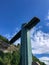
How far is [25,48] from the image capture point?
8133mm

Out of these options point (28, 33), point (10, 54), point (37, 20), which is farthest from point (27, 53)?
point (10, 54)

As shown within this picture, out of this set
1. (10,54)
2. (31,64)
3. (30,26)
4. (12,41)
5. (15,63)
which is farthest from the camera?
(10,54)

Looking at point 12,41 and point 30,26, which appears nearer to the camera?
point 30,26

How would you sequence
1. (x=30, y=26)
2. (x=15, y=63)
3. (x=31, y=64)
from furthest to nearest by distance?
(x=15, y=63) < (x=30, y=26) < (x=31, y=64)

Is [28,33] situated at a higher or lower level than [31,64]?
higher

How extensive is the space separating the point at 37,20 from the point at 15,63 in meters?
9.38

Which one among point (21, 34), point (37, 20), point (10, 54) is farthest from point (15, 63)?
point (37, 20)

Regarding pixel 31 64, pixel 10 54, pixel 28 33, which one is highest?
pixel 10 54

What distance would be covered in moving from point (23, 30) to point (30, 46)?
87cm

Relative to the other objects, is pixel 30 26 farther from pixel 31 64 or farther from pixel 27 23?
pixel 31 64

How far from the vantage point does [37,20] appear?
25.8 ft

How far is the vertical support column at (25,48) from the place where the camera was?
787 centimetres

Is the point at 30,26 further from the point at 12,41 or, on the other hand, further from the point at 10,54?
the point at 10,54

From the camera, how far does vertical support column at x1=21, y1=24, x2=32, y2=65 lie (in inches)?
310
